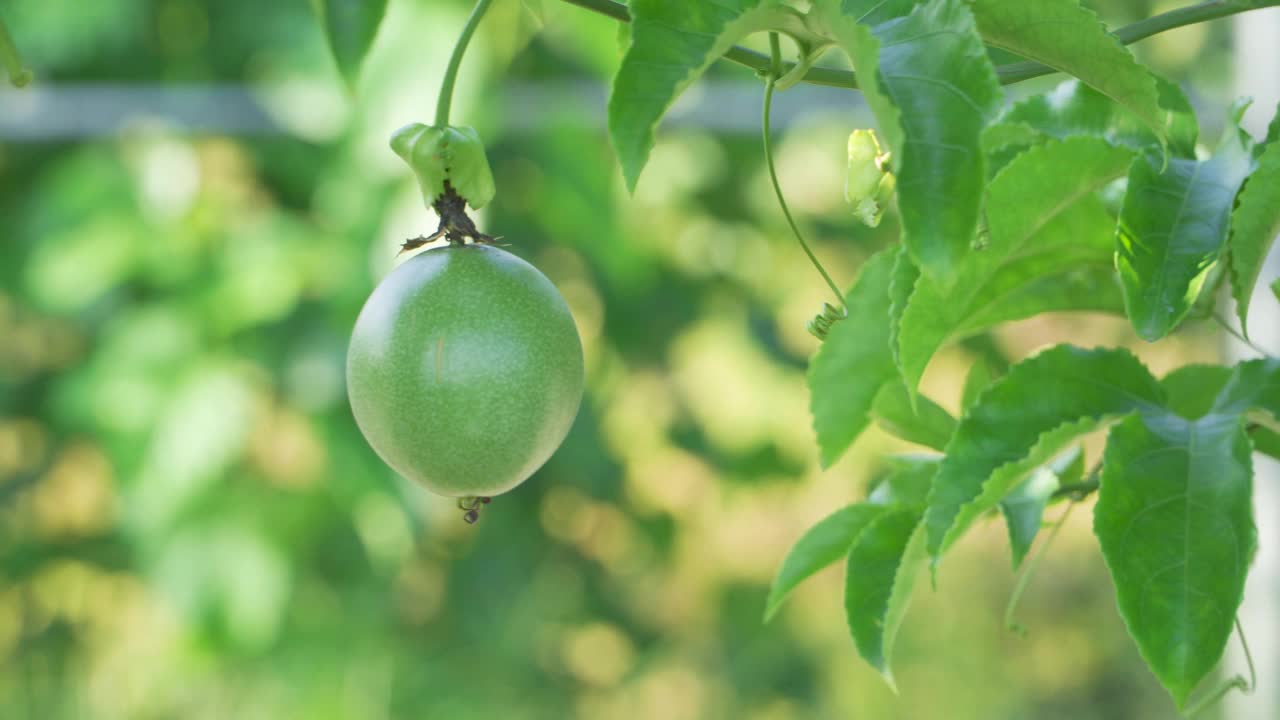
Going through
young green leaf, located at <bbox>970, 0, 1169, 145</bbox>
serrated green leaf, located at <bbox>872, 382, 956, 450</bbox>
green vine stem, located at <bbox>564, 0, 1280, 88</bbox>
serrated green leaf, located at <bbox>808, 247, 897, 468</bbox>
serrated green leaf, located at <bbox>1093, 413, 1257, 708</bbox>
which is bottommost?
serrated green leaf, located at <bbox>1093, 413, 1257, 708</bbox>

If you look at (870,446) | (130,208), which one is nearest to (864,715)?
(870,446)

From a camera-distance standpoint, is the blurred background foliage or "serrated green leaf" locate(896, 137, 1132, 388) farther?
the blurred background foliage

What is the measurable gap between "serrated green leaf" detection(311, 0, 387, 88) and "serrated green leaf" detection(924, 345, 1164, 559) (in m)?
0.21

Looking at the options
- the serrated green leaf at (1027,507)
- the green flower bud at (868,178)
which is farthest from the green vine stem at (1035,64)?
the serrated green leaf at (1027,507)

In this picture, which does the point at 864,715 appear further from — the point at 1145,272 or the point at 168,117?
the point at 1145,272

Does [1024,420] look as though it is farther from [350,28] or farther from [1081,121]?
[350,28]

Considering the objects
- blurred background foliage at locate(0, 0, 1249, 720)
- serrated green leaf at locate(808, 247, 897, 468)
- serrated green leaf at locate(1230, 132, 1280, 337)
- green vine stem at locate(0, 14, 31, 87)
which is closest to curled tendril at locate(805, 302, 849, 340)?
serrated green leaf at locate(808, 247, 897, 468)

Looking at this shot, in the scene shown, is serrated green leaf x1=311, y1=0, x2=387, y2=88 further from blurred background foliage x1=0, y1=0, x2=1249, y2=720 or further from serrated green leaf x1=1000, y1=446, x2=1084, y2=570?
blurred background foliage x1=0, y1=0, x2=1249, y2=720

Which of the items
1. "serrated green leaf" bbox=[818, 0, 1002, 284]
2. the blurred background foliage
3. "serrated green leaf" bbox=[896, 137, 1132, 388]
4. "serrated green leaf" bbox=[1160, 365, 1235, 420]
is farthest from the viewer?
the blurred background foliage

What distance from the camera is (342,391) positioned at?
1923 millimetres

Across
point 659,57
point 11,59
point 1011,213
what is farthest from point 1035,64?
point 11,59

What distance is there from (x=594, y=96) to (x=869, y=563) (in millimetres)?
1634

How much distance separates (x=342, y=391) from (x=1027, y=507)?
150 centimetres

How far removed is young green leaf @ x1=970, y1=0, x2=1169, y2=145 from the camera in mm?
Answer: 388
